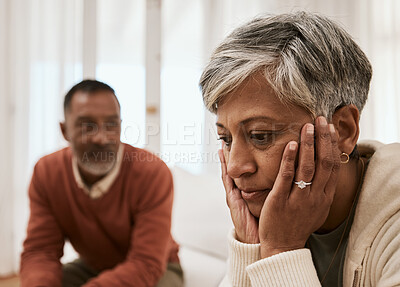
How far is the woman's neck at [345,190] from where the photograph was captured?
3.02 feet

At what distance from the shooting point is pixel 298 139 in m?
0.83

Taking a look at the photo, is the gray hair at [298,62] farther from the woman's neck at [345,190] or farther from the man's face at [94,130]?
the man's face at [94,130]

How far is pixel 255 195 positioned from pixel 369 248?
25 cm

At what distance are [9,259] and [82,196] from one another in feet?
5.08

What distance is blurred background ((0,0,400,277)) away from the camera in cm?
266

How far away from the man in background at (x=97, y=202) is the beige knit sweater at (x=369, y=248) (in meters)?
0.68

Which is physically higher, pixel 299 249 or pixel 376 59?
pixel 376 59

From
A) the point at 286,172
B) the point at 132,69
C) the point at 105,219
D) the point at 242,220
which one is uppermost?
the point at 132,69

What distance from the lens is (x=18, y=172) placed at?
2797 mm

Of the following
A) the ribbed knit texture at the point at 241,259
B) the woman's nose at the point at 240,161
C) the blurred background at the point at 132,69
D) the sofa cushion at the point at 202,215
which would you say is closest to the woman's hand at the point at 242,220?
the ribbed knit texture at the point at 241,259

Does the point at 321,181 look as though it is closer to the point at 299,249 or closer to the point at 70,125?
the point at 299,249

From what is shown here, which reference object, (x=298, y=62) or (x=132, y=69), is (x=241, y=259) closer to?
(x=298, y=62)

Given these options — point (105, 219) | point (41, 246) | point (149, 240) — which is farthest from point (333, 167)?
point (41, 246)

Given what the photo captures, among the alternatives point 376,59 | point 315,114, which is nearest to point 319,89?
point 315,114
